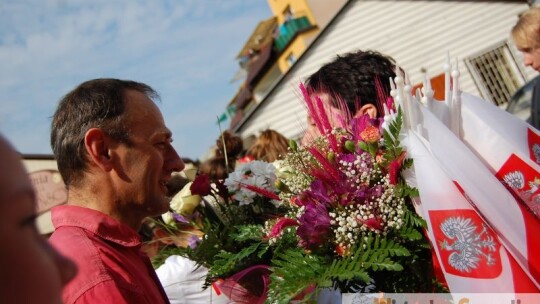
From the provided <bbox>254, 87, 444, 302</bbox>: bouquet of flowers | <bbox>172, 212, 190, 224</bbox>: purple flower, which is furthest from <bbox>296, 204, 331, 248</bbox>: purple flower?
<bbox>172, 212, 190, 224</bbox>: purple flower

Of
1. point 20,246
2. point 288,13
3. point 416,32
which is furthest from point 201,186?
point 288,13

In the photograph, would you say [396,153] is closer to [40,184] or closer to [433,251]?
[433,251]

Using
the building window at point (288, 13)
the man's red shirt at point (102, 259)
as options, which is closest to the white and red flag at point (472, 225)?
the man's red shirt at point (102, 259)

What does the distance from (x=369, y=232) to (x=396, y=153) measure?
0.89ft

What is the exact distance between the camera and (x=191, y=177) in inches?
115

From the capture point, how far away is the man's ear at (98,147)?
206 cm

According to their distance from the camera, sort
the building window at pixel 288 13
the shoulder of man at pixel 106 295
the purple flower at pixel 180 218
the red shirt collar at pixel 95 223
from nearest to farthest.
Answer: the shoulder of man at pixel 106 295 < the red shirt collar at pixel 95 223 < the purple flower at pixel 180 218 < the building window at pixel 288 13

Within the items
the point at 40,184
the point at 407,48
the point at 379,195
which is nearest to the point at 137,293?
the point at 379,195

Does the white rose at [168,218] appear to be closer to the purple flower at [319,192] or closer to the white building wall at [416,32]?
→ the purple flower at [319,192]

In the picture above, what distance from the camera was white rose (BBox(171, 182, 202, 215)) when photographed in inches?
107

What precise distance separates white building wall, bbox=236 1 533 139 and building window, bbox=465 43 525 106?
0.65ft

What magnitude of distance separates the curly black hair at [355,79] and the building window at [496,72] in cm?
1626

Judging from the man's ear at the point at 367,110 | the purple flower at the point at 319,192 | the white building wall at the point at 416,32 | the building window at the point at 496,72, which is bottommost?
the purple flower at the point at 319,192

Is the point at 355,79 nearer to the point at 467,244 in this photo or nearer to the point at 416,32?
the point at 467,244
